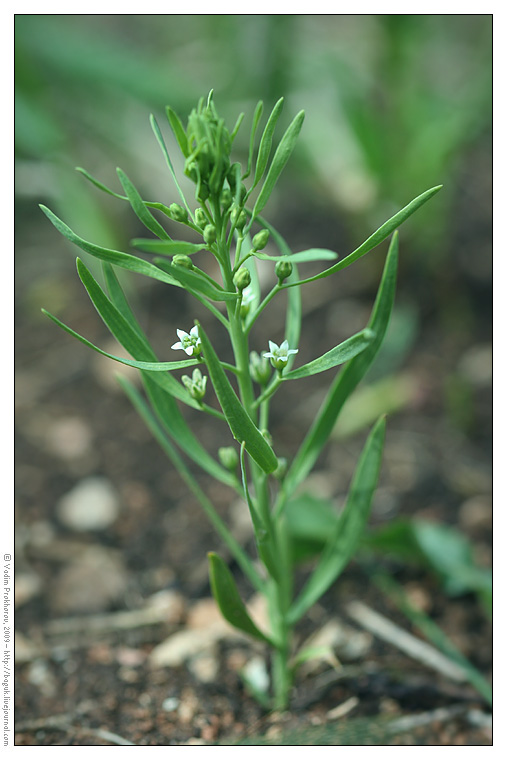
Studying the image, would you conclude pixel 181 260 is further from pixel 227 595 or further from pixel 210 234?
pixel 227 595

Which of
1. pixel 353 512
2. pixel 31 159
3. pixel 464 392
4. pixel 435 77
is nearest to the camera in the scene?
pixel 353 512

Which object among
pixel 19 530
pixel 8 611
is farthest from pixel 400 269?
pixel 8 611

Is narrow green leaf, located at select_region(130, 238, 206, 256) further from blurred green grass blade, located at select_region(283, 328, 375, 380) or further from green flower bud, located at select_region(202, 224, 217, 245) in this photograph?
blurred green grass blade, located at select_region(283, 328, 375, 380)

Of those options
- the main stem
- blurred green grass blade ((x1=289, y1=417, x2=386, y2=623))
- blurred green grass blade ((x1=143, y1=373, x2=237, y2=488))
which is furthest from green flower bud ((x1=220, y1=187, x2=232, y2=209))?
blurred green grass blade ((x1=289, y1=417, x2=386, y2=623))

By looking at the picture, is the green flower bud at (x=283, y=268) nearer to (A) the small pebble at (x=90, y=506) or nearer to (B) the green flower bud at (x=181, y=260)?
(B) the green flower bud at (x=181, y=260)

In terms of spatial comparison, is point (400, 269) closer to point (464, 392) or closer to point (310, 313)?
point (310, 313)
